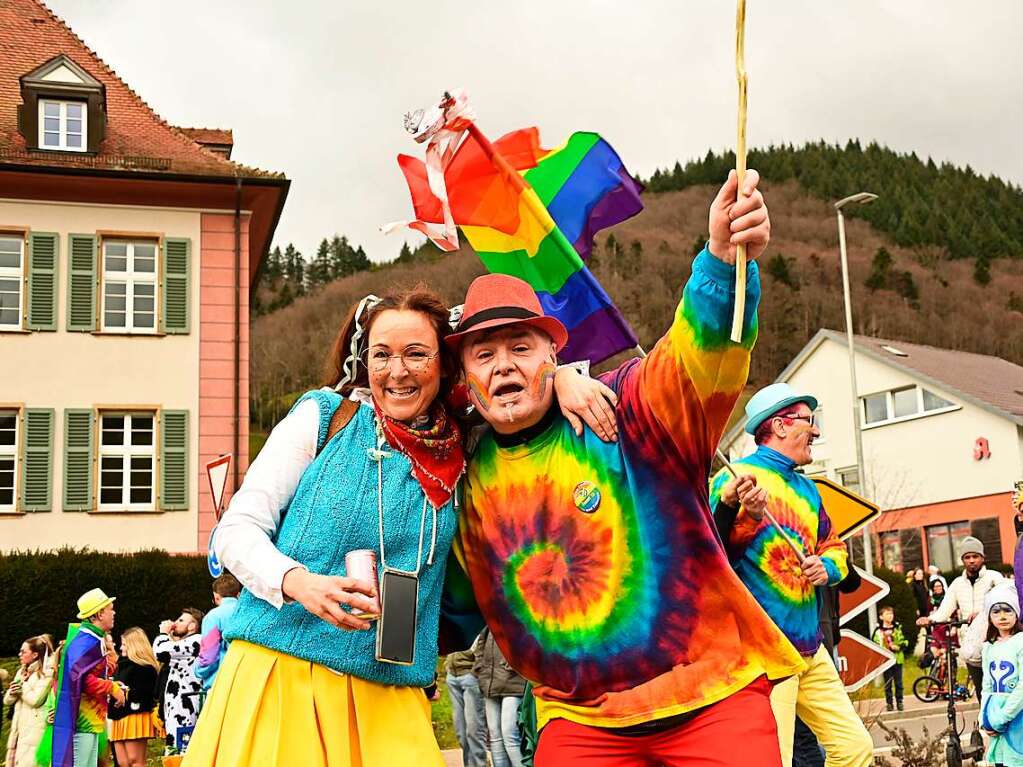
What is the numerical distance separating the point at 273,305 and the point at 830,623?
78.5 meters

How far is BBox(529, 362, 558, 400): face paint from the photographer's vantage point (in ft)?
12.3

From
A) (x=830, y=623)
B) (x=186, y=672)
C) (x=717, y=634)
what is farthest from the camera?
(x=186, y=672)

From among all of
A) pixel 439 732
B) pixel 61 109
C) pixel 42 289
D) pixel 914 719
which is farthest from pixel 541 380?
pixel 61 109

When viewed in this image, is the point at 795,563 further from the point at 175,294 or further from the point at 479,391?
the point at 175,294

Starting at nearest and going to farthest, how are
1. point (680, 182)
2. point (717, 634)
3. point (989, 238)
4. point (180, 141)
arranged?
point (717, 634) → point (180, 141) → point (989, 238) → point (680, 182)

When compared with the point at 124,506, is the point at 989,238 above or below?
above

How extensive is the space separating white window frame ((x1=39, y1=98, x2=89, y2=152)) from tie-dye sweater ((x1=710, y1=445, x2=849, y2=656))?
863 inches

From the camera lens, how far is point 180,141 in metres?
26.7

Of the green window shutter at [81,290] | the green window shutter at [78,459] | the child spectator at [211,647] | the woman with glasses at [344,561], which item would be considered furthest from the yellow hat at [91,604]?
the green window shutter at [81,290]

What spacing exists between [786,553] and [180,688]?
6.06 m

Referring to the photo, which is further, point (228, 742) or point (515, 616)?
point (515, 616)

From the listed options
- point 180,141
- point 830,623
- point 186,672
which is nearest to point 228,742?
point 830,623

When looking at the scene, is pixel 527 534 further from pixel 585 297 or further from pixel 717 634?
pixel 585 297

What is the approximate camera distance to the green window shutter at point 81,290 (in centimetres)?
2491
